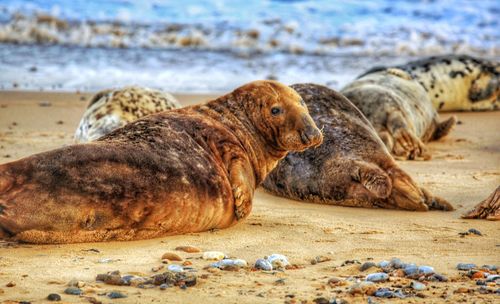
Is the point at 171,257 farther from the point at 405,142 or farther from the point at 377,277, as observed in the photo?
the point at 405,142

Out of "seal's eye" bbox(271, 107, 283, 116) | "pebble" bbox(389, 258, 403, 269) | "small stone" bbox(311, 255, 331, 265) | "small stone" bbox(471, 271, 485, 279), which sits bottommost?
"small stone" bbox(311, 255, 331, 265)

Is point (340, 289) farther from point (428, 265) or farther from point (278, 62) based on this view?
point (278, 62)

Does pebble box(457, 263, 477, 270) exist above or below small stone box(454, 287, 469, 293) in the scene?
above

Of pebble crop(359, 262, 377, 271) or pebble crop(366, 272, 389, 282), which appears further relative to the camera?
pebble crop(359, 262, 377, 271)

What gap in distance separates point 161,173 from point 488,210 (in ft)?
7.37

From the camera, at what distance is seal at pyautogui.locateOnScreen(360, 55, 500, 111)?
42.7 feet

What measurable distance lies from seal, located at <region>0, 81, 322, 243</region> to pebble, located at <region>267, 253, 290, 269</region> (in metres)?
0.75

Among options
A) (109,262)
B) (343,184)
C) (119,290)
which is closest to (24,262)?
(109,262)

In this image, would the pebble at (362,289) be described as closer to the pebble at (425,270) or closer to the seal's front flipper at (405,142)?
the pebble at (425,270)

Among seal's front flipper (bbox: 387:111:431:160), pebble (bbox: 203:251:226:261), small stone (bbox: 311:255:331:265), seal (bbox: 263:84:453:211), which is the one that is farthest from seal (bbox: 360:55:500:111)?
pebble (bbox: 203:251:226:261)

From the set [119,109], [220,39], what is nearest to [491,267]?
[119,109]

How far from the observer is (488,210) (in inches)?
255

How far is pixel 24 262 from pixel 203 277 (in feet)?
2.92

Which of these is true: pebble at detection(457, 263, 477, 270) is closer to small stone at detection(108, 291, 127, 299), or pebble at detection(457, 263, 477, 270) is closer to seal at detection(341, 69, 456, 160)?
small stone at detection(108, 291, 127, 299)
